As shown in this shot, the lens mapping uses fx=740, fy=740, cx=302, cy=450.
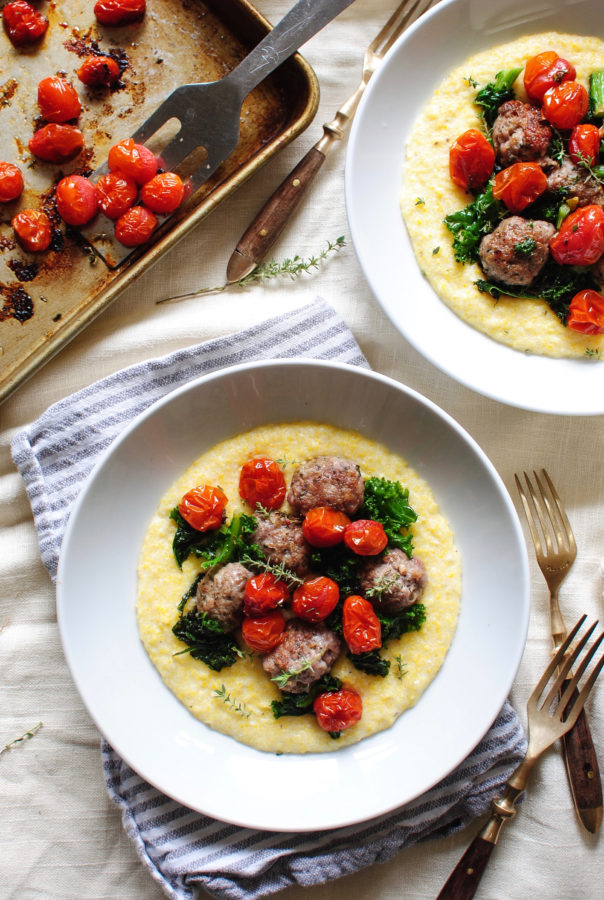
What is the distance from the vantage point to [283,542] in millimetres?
4508

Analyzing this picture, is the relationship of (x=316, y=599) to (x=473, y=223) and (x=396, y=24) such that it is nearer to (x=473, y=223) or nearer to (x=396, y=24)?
(x=473, y=223)

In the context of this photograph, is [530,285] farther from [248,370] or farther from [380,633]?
[380,633]

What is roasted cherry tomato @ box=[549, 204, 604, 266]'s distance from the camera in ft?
15.2

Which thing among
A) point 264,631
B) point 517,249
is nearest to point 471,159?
point 517,249

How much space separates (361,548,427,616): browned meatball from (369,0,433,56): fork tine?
345 cm

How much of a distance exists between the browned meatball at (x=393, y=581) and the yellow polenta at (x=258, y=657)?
0.18 meters

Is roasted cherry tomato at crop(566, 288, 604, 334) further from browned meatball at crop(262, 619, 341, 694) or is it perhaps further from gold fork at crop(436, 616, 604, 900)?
browned meatball at crop(262, 619, 341, 694)

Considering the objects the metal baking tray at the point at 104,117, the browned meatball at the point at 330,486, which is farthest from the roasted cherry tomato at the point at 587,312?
the metal baking tray at the point at 104,117

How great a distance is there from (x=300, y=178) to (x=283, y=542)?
96.9 inches

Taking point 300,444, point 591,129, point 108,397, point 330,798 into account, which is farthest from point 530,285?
point 330,798

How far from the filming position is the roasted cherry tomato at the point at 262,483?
4.61 metres

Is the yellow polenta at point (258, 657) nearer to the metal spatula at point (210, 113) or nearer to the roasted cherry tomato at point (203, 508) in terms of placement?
the roasted cherry tomato at point (203, 508)

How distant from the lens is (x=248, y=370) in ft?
14.9

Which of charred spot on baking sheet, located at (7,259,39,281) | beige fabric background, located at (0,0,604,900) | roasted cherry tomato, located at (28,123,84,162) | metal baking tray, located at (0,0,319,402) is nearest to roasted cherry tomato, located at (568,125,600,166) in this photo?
beige fabric background, located at (0,0,604,900)
